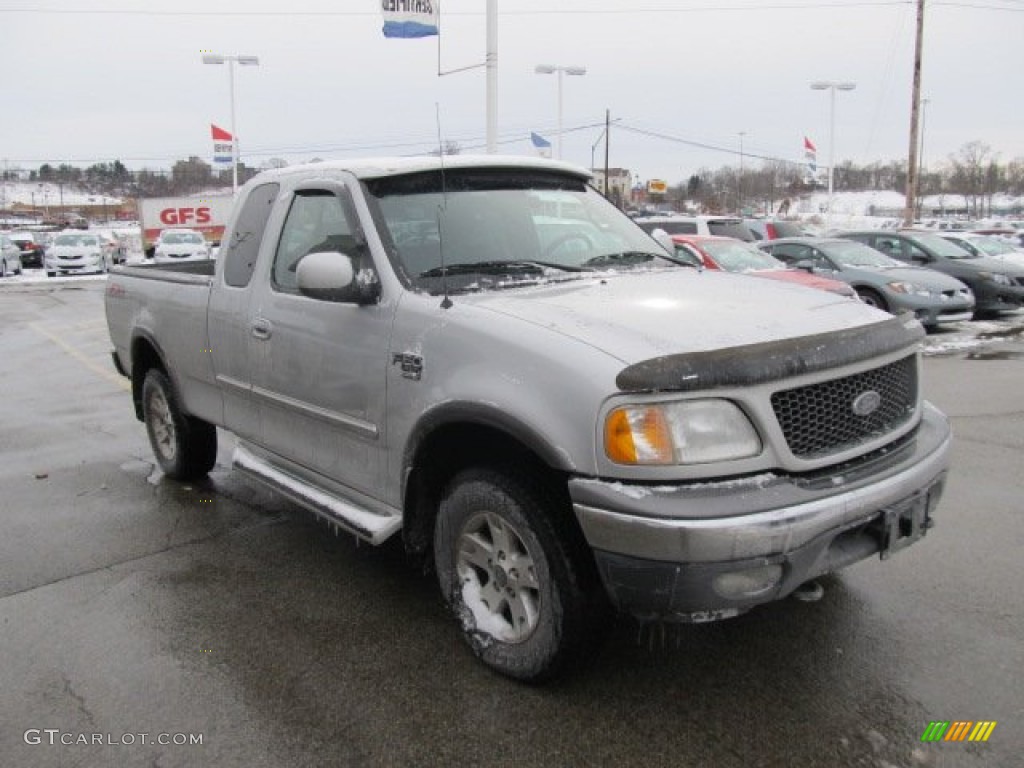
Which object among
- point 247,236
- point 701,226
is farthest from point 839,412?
point 701,226

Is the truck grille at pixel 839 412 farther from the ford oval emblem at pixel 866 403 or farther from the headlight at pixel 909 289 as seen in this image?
the headlight at pixel 909 289

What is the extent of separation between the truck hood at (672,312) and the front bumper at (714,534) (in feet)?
1.49

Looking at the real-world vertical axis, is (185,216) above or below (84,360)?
above

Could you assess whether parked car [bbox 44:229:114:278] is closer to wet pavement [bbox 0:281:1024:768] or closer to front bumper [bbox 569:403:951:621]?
wet pavement [bbox 0:281:1024:768]

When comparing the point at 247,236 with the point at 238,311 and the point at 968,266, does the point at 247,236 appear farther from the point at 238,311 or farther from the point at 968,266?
the point at 968,266

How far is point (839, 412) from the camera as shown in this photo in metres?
2.96

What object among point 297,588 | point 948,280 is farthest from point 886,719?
point 948,280

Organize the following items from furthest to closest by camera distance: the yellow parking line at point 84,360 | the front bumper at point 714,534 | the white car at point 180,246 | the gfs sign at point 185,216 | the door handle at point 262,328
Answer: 1. the gfs sign at point 185,216
2. the white car at point 180,246
3. the yellow parking line at point 84,360
4. the door handle at point 262,328
5. the front bumper at point 714,534

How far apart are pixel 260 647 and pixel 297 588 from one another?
598 mm

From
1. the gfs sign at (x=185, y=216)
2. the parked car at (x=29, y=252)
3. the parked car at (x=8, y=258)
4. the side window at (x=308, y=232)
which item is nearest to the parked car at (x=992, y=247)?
the side window at (x=308, y=232)

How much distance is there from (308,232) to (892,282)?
11.0 meters

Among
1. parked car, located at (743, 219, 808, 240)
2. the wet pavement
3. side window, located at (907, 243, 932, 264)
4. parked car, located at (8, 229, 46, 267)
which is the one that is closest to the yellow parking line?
the wet pavement

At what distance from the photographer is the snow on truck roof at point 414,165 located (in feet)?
13.0

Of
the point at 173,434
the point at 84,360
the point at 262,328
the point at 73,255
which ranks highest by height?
the point at 73,255
